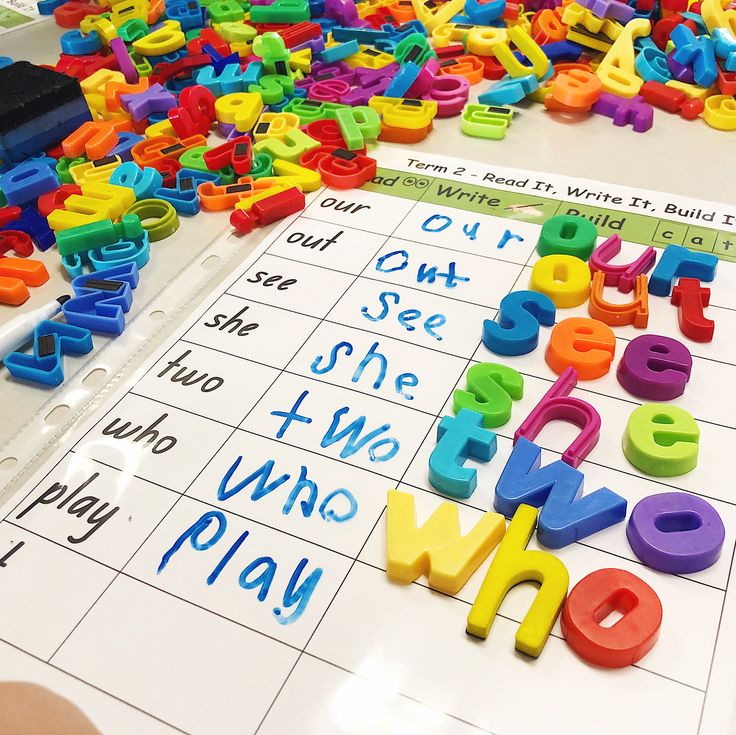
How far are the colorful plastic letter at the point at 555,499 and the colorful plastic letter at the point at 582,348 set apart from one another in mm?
112

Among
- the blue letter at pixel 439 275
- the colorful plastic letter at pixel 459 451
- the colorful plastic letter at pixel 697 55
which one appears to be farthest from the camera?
the colorful plastic letter at pixel 697 55

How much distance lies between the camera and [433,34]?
51.2 inches

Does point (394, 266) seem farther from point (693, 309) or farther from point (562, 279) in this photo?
point (693, 309)

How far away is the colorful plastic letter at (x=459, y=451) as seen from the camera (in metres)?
0.58

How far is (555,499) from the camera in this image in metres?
0.56

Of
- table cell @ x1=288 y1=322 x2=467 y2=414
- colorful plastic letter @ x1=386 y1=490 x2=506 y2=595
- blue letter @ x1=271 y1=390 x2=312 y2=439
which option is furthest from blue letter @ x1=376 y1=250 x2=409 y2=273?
colorful plastic letter @ x1=386 y1=490 x2=506 y2=595

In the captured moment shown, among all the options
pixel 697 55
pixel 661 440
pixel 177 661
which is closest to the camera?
pixel 177 661

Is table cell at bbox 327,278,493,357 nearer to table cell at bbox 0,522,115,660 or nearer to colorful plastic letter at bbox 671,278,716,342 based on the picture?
colorful plastic letter at bbox 671,278,716,342

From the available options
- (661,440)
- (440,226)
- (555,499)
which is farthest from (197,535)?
(440,226)

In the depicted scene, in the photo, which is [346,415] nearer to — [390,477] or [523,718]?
[390,477]

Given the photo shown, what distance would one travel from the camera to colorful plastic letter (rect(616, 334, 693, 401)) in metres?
0.65

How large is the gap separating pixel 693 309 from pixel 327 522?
405 millimetres

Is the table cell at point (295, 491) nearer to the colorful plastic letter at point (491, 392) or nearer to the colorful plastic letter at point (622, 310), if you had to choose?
the colorful plastic letter at point (491, 392)

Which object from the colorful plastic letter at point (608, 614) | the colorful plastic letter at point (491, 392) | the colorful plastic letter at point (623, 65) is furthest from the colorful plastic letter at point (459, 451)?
the colorful plastic letter at point (623, 65)
